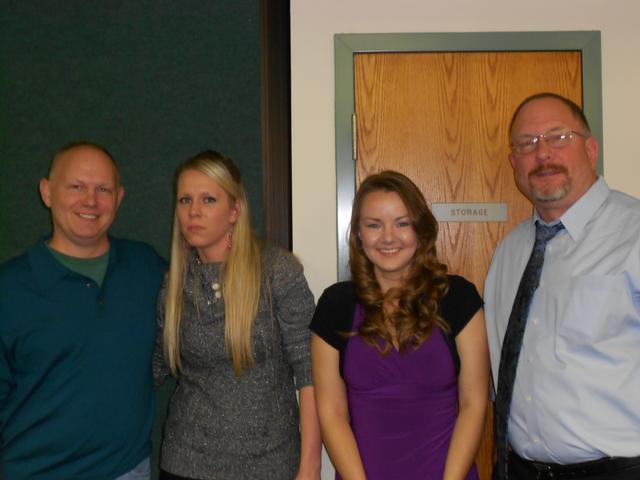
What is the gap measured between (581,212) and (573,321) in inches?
13.5

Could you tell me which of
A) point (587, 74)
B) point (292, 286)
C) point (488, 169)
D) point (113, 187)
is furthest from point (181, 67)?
point (587, 74)

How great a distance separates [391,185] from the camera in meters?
1.84

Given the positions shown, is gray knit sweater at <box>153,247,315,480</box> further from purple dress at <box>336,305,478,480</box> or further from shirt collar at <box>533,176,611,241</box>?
shirt collar at <box>533,176,611,241</box>

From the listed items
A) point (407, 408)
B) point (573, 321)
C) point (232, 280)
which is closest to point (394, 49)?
point (232, 280)

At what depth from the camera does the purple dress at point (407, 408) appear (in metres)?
1.75

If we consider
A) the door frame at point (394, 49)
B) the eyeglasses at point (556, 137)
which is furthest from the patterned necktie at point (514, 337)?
the door frame at point (394, 49)

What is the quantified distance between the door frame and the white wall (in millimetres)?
35

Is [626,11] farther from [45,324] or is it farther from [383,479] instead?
[45,324]

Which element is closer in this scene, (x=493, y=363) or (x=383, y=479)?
(x=383, y=479)

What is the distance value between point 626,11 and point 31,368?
265cm

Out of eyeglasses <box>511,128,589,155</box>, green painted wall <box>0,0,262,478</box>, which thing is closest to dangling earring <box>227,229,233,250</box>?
green painted wall <box>0,0,262,478</box>

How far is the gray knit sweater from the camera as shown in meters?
1.83

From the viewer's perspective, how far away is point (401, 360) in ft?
5.76

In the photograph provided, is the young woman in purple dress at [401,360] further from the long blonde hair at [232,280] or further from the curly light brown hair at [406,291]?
the long blonde hair at [232,280]
